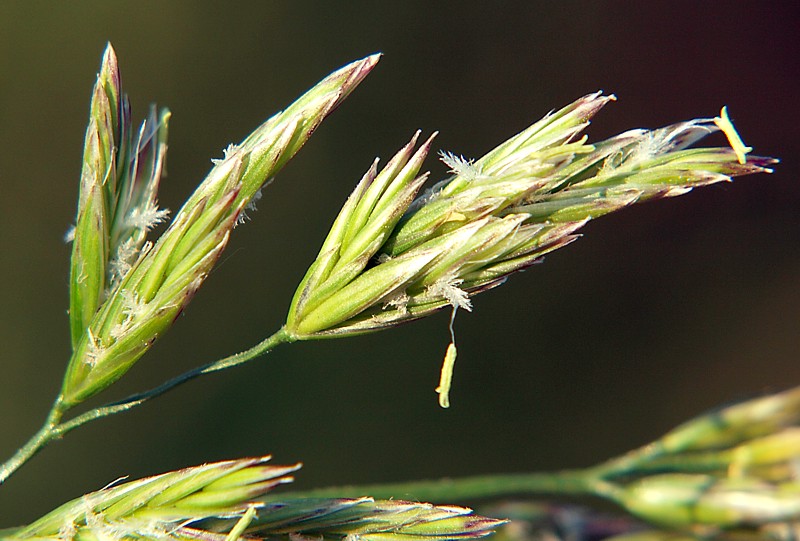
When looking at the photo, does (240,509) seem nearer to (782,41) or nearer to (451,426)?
(451,426)

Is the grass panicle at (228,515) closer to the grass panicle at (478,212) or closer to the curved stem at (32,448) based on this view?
the curved stem at (32,448)

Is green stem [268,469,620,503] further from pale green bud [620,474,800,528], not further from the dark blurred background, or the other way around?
the dark blurred background

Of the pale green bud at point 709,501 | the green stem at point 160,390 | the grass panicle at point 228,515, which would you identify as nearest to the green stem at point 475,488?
the pale green bud at point 709,501

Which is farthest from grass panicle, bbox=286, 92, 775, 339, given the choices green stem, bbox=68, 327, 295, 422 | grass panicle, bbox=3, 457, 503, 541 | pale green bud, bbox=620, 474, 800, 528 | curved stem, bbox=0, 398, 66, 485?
pale green bud, bbox=620, 474, 800, 528

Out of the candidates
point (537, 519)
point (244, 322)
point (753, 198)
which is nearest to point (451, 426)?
point (244, 322)

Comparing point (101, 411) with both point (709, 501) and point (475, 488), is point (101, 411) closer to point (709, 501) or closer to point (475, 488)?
point (475, 488)
